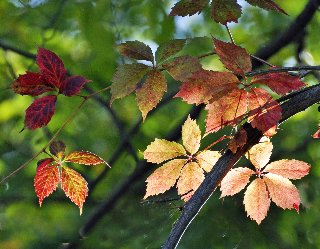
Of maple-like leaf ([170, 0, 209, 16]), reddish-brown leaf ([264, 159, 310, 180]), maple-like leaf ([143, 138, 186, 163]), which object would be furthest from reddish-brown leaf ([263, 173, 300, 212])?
maple-like leaf ([170, 0, 209, 16])

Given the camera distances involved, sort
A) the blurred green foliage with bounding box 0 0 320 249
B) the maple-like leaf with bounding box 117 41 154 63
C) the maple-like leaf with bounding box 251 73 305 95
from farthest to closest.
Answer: the blurred green foliage with bounding box 0 0 320 249 < the maple-like leaf with bounding box 117 41 154 63 < the maple-like leaf with bounding box 251 73 305 95

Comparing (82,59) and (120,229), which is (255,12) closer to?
(82,59)

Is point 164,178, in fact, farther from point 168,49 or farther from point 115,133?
point 115,133

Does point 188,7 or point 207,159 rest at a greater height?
point 188,7

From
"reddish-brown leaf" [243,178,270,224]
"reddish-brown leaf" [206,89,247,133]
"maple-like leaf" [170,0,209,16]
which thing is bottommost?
"reddish-brown leaf" [243,178,270,224]

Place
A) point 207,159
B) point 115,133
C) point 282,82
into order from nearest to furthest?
point 282,82 → point 207,159 → point 115,133

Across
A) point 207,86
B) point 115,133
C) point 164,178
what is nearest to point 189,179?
point 164,178

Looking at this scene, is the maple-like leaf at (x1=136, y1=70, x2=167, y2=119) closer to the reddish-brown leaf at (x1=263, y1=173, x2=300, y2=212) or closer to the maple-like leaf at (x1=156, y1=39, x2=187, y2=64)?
the maple-like leaf at (x1=156, y1=39, x2=187, y2=64)
